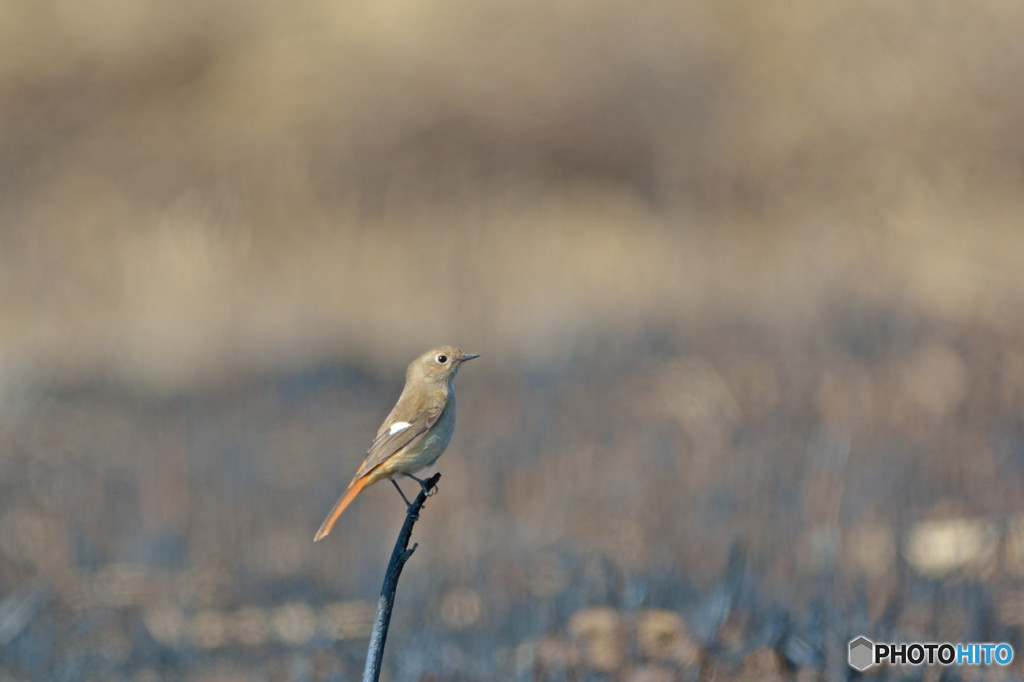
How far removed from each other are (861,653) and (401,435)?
206cm

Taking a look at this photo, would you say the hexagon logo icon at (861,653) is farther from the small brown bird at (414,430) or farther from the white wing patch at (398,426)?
the white wing patch at (398,426)

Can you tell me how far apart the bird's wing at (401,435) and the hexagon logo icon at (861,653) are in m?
1.95

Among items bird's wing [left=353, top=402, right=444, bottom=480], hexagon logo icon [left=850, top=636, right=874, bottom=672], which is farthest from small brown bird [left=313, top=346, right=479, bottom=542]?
hexagon logo icon [left=850, top=636, right=874, bottom=672]

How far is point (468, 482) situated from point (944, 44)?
30.7ft

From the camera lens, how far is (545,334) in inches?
451

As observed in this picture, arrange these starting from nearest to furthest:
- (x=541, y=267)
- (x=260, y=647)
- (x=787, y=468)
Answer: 1. (x=260, y=647)
2. (x=787, y=468)
3. (x=541, y=267)

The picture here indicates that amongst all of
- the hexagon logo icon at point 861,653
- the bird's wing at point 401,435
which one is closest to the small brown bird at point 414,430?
the bird's wing at point 401,435

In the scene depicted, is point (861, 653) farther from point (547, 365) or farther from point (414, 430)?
point (547, 365)

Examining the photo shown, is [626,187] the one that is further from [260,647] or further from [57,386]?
[260,647]

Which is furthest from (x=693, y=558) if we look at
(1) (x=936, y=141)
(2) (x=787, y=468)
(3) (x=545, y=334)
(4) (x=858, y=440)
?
(1) (x=936, y=141)

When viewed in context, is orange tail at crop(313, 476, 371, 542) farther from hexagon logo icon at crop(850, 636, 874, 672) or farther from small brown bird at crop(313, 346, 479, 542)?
hexagon logo icon at crop(850, 636, 874, 672)

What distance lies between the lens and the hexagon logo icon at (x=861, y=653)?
4520 mm

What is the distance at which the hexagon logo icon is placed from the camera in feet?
14.8

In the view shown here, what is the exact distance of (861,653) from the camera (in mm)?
4562
